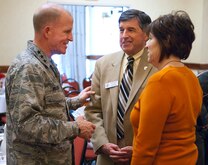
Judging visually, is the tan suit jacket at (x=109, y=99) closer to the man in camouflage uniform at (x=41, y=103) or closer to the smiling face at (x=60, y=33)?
the man in camouflage uniform at (x=41, y=103)

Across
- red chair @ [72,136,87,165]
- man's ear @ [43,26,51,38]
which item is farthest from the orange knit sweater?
red chair @ [72,136,87,165]

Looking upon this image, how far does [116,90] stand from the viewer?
6.29 feet

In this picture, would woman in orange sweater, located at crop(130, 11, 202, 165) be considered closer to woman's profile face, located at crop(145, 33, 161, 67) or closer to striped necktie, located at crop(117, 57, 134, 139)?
woman's profile face, located at crop(145, 33, 161, 67)

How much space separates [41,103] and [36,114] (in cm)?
7

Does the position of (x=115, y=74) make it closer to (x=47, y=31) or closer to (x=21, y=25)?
(x=47, y=31)

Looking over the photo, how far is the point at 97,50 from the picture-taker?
23.2 feet

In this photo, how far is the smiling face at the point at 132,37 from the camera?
1944 mm

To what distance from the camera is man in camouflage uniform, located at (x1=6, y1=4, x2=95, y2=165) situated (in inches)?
54.0

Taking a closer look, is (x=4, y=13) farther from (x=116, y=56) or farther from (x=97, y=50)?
(x=116, y=56)

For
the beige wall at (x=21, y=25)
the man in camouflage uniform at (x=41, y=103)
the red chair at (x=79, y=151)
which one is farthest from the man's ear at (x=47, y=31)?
the beige wall at (x=21, y=25)

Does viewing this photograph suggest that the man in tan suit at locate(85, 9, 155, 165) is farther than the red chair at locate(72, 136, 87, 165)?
No

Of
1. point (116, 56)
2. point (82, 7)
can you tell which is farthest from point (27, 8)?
point (116, 56)

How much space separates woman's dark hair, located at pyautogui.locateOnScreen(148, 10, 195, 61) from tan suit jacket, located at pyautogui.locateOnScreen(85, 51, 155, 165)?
0.46 meters

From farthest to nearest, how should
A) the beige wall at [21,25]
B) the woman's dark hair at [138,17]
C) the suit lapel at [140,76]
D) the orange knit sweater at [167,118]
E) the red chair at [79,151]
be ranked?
the beige wall at [21,25], the red chair at [79,151], the woman's dark hair at [138,17], the suit lapel at [140,76], the orange knit sweater at [167,118]
